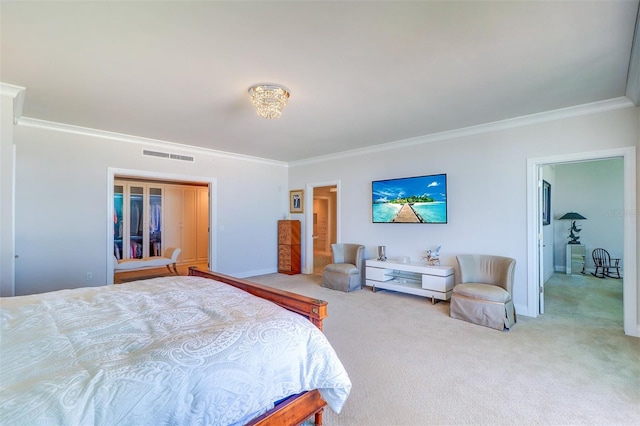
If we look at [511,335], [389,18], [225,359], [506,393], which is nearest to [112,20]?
[389,18]

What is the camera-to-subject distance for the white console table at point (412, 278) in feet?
14.0

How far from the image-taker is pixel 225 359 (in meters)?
1.29

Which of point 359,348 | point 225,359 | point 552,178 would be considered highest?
point 552,178

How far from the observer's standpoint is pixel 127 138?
15.5ft

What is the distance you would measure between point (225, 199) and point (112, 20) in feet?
13.8

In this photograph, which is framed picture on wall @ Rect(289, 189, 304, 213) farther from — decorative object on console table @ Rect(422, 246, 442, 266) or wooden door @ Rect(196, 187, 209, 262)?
decorative object on console table @ Rect(422, 246, 442, 266)

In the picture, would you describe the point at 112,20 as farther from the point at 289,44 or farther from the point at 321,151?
the point at 321,151

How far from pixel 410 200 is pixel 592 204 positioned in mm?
4868

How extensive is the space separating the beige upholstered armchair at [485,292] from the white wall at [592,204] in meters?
4.36

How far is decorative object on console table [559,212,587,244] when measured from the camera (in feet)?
21.2

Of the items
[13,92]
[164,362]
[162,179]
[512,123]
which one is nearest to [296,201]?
[162,179]

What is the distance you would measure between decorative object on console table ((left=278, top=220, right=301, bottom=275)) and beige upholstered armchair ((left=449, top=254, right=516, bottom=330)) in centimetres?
361

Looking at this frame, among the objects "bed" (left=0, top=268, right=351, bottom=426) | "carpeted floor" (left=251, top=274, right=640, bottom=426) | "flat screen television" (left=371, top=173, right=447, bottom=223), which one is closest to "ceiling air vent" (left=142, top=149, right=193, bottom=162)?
"bed" (left=0, top=268, right=351, bottom=426)

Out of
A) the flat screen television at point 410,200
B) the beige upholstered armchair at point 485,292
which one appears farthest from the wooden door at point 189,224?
the beige upholstered armchair at point 485,292
